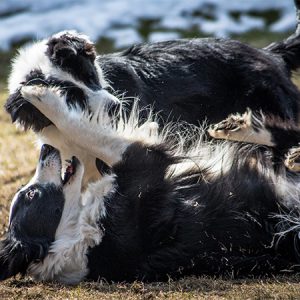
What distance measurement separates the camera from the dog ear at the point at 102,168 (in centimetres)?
480

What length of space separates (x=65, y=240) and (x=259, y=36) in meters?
12.5

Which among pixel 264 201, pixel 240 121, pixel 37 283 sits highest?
pixel 240 121

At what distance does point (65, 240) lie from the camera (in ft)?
15.1

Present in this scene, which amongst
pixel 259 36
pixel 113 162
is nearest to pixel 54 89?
pixel 113 162

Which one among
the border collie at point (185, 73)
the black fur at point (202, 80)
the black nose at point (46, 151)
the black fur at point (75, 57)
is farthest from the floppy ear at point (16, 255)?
the black fur at point (202, 80)

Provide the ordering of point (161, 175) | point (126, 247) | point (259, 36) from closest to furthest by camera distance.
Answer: point (126, 247)
point (161, 175)
point (259, 36)

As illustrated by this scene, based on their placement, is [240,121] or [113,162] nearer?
[113,162]

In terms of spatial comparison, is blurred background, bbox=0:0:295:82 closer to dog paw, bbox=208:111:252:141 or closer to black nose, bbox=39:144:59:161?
dog paw, bbox=208:111:252:141

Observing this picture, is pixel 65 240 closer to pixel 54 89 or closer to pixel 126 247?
pixel 126 247

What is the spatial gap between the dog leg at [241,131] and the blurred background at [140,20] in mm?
10428

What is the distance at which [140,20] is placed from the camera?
17.7 meters

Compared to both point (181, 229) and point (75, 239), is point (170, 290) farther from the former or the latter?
point (75, 239)

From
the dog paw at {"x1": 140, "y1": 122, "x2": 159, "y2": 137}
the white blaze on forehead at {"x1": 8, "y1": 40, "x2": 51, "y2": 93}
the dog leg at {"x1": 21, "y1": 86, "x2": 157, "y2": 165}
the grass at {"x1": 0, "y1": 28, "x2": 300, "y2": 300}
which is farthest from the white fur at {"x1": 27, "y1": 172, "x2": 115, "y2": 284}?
the white blaze on forehead at {"x1": 8, "y1": 40, "x2": 51, "y2": 93}

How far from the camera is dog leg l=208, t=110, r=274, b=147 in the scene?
528 centimetres
